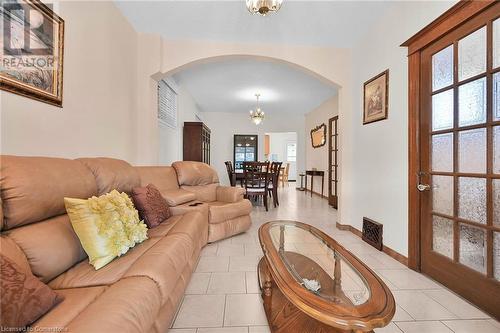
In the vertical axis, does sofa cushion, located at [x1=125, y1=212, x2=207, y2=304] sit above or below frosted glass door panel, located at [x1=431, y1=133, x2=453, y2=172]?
below

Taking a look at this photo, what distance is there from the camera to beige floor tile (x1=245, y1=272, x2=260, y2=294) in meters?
1.73

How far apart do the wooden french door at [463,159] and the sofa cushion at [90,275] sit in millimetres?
2301

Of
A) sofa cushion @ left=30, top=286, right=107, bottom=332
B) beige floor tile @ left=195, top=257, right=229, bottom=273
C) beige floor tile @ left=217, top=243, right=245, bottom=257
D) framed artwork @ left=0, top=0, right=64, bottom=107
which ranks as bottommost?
beige floor tile @ left=195, top=257, right=229, bottom=273

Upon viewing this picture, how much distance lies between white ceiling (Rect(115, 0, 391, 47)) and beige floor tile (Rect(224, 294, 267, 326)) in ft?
9.36

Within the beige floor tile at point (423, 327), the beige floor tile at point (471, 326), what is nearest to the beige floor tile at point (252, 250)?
the beige floor tile at point (423, 327)

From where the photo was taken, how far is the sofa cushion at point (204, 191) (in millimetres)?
3123

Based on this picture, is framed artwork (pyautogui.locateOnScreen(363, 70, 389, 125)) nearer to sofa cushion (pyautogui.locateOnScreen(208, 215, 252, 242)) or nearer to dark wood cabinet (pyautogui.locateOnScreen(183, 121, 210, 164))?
sofa cushion (pyautogui.locateOnScreen(208, 215, 252, 242))

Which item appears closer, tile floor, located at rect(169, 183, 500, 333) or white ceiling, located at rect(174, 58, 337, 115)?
tile floor, located at rect(169, 183, 500, 333)

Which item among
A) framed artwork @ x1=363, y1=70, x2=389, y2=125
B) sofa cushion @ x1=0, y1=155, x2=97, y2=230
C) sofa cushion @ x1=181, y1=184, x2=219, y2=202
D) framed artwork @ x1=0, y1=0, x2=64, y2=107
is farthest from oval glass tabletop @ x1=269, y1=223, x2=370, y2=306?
framed artwork @ x1=0, y1=0, x2=64, y2=107

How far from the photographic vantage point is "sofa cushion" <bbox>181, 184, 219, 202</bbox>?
3.12 m

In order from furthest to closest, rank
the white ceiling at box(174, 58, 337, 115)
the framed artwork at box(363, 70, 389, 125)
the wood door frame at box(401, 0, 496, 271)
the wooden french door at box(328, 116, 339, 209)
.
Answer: the wooden french door at box(328, 116, 339, 209) < the white ceiling at box(174, 58, 337, 115) < the framed artwork at box(363, 70, 389, 125) < the wood door frame at box(401, 0, 496, 271)

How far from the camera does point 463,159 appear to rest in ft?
5.50

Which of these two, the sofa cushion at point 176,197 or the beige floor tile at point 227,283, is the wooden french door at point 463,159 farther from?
the sofa cushion at point 176,197

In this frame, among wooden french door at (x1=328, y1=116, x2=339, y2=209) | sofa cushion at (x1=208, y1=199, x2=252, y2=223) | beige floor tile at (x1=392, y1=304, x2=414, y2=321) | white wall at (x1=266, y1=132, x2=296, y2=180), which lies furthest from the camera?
white wall at (x1=266, y1=132, x2=296, y2=180)
